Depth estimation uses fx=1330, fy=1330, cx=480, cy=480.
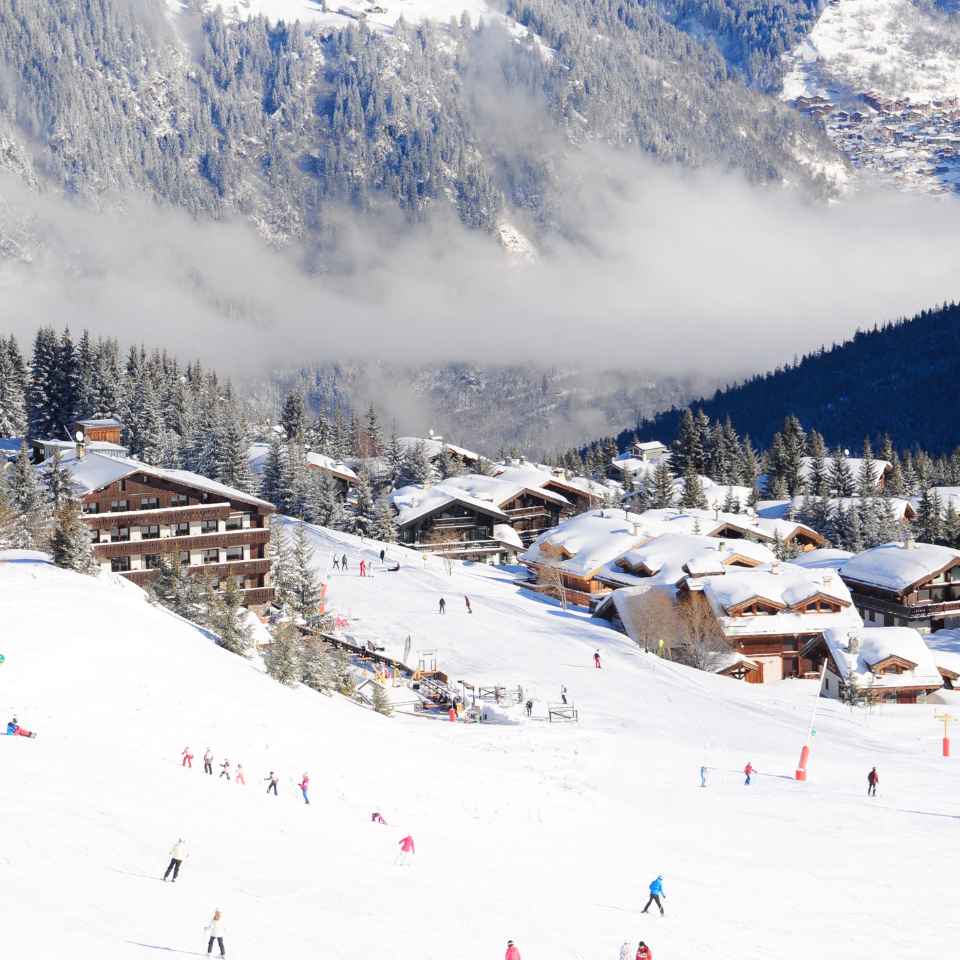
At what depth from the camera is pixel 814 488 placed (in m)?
164

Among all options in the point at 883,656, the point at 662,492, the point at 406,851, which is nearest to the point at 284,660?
the point at 406,851

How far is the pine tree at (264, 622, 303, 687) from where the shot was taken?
5772 cm

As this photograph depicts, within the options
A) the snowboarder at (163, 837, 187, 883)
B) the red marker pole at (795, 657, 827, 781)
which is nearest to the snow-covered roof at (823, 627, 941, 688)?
the red marker pole at (795, 657, 827, 781)

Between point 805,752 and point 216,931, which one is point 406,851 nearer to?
point 216,931

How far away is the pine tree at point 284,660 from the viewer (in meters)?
57.7

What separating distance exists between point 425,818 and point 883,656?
46.1 m

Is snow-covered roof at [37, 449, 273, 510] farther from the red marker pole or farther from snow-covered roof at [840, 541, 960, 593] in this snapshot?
snow-covered roof at [840, 541, 960, 593]

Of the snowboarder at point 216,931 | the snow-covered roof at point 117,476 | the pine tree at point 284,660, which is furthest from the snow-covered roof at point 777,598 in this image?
the snowboarder at point 216,931

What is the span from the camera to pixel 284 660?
57875 millimetres

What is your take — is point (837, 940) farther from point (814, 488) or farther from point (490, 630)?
point (814, 488)

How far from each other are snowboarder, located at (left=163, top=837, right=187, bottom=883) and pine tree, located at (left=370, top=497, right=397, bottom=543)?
284ft

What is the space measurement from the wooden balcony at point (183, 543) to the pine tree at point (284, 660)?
79.8 feet

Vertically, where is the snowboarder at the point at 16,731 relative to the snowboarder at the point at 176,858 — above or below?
above

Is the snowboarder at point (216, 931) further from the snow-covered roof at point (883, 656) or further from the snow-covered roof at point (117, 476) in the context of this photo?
the snow-covered roof at point (883, 656)
